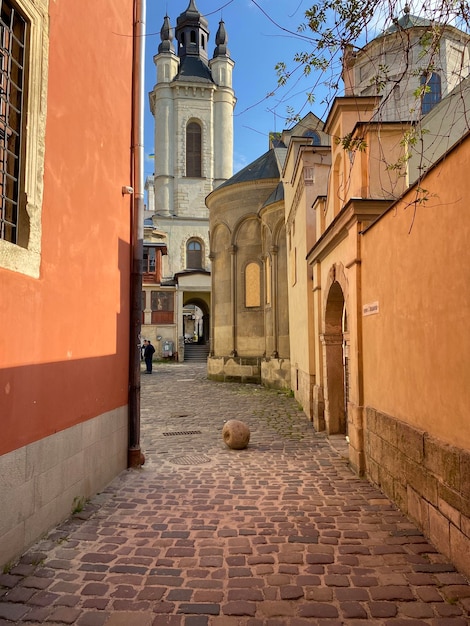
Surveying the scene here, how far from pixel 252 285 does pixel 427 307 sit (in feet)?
53.8

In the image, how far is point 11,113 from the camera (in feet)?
13.8

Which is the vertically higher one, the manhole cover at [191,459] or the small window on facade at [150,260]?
the small window on facade at [150,260]

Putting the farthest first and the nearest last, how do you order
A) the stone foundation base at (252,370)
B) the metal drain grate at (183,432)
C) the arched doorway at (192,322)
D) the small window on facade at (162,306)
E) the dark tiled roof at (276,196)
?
the arched doorway at (192,322)
the small window on facade at (162,306)
the dark tiled roof at (276,196)
the stone foundation base at (252,370)
the metal drain grate at (183,432)

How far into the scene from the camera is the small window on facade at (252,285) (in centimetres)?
2050

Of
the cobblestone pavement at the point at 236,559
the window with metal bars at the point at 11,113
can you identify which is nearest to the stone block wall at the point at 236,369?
the cobblestone pavement at the point at 236,559

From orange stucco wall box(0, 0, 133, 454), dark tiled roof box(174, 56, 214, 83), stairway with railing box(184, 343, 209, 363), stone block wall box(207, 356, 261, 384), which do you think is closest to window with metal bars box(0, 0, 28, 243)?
orange stucco wall box(0, 0, 133, 454)

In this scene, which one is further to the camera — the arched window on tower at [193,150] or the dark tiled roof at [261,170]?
the arched window on tower at [193,150]

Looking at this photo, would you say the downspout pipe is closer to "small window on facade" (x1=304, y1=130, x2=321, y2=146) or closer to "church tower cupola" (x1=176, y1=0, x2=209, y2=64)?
"small window on facade" (x1=304, y1=130, x2=321, y2=146)

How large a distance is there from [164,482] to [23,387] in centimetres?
299

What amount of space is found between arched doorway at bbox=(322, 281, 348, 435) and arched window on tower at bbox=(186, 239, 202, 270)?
32.8 metres

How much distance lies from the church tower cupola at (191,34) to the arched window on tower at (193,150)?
886 centimetres

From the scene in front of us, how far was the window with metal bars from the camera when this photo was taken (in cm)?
409

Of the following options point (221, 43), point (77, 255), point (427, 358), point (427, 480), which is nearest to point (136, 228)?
point (77, 255)

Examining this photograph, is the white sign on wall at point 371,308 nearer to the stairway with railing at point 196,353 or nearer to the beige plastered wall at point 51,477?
the beige plastered wall at point 51,477
